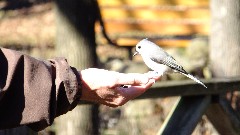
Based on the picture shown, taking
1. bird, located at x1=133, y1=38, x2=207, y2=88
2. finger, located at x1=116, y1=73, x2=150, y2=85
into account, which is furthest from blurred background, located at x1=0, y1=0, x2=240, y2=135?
finger, located at x1=116, y1=73, x2=150, y2=85

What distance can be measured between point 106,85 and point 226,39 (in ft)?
14.8

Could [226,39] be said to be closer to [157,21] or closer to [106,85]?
[157,21]

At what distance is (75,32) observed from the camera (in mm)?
4883

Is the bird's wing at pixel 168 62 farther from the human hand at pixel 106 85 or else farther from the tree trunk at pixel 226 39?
the tree trunk at pixel 226 39

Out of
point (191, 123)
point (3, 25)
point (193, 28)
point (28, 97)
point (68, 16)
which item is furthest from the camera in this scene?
point (3, 25)

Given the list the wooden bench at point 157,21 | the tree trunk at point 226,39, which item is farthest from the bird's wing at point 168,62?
the wooden bench at point 157,21

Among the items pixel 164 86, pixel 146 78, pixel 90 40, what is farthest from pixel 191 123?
pixel 90 40

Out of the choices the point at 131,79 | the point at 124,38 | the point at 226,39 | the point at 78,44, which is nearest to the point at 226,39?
the point at 226,39

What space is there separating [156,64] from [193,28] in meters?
7.52

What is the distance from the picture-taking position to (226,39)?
672 cm

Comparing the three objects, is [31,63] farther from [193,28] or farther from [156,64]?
[193,28]

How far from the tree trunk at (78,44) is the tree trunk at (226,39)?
205cm

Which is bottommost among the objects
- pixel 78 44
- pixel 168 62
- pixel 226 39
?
pixel 226 39

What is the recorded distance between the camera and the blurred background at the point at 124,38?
4859mm
